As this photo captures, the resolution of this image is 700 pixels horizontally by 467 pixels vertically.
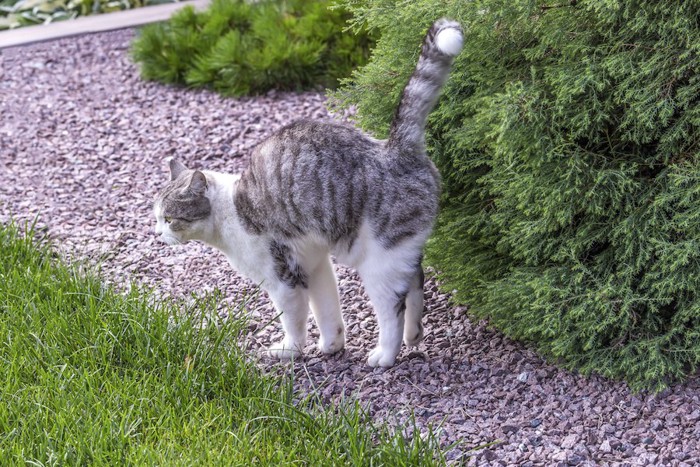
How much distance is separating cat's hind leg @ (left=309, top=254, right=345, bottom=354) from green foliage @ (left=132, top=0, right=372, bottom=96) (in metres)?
2.77

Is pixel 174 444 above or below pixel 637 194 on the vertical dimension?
below

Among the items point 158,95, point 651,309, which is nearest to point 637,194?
point 651,309

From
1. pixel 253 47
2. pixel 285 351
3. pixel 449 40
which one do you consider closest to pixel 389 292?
pixel 285 351

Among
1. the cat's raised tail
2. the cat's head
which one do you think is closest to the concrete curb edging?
the cat's head

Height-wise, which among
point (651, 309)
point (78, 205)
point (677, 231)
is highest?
point (677, 231)

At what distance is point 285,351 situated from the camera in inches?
155

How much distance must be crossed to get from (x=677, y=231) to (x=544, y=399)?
2.57 ft

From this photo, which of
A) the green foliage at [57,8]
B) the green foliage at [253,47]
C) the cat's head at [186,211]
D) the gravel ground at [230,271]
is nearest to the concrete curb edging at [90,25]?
the gravel ground at [230,271]

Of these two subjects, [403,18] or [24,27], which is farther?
[24,27]

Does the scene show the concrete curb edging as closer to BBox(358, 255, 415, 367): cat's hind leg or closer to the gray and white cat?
the gray and white cat

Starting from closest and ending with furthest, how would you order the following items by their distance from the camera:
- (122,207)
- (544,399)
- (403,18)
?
1. (544,399)
2. (403,18)
3. (122,207)

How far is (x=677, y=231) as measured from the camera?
10.7ft

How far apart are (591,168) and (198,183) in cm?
151

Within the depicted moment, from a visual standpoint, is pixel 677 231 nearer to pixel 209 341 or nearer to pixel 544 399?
pixel 544 399
